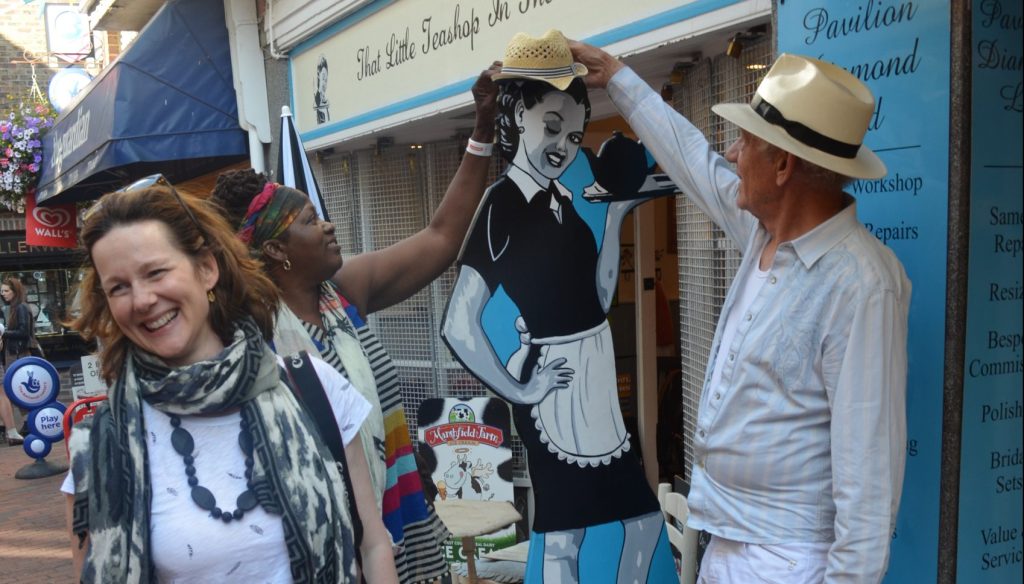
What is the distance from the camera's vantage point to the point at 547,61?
224cm

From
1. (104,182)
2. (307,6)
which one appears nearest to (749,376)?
(307,6)

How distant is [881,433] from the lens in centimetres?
143

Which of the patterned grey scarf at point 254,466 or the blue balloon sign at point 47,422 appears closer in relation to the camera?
the patterned grey scarf at point 254,466

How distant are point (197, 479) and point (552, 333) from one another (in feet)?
3.95

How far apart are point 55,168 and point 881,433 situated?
976cm

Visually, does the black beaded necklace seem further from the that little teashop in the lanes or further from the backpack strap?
the that little teashop in the lanes

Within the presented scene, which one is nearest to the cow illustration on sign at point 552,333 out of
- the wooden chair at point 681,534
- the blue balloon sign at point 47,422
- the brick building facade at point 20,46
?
the wooden chair at point 681,534

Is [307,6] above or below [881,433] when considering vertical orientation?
above

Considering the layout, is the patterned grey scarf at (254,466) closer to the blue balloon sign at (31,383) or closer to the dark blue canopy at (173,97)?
the dark blue canopy at (173,97)

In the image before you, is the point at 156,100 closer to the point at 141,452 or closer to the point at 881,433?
the point at 141,452

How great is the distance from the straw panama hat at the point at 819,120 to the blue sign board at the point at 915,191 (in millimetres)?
238

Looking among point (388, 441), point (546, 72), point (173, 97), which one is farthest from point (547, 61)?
point (173, 97)

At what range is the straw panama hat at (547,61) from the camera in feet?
7.34

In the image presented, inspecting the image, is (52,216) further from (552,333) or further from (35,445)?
(552,333)
